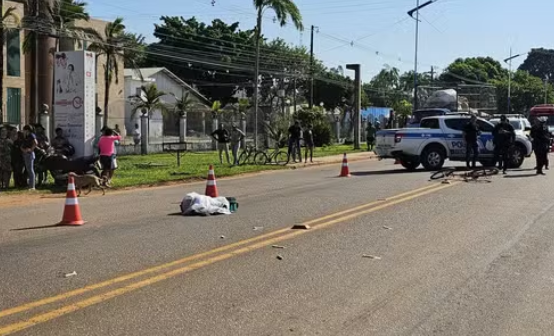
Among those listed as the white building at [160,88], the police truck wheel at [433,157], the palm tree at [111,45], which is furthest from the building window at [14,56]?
the police truck wheel at [433,157]

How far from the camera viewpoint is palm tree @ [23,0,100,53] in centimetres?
2519

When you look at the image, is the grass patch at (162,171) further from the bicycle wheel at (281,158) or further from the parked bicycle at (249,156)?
the bicycle wheel at (281,158)

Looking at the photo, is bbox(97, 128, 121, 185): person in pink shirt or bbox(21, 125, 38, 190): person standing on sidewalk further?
bbox(97, 128, 121, 185): person in pink shirt

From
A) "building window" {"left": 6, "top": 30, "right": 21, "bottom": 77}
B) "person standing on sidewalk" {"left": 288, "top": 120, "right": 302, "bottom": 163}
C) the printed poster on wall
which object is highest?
"building window" {"left": 6, "top": 30, "right": 21, "bottom": 77}

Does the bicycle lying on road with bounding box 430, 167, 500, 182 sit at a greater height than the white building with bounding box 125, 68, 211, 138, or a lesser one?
lesser

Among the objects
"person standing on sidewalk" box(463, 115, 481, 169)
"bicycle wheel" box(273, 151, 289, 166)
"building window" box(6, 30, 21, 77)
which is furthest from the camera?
"building window" box(6, 30, 21, 77)

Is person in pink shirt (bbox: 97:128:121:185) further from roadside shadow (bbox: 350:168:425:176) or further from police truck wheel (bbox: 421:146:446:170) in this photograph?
police truck wheel (bbox: 421:146:446:170)

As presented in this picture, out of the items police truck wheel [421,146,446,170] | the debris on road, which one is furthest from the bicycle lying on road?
the debris on road

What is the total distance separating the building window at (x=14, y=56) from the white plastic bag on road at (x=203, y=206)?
2507cm

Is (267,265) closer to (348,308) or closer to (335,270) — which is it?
(335,270)

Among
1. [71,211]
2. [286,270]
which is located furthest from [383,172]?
[286,270]

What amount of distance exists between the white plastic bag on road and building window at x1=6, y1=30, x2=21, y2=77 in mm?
25075

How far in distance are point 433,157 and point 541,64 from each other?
466 ft

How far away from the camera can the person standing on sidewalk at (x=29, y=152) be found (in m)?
15.7
